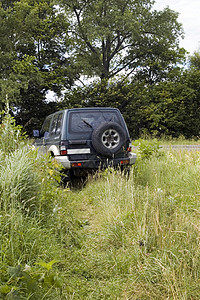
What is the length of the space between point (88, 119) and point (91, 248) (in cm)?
356

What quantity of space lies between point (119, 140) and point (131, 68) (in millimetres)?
19906

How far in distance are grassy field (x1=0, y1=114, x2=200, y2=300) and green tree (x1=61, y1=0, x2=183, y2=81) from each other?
1902cm

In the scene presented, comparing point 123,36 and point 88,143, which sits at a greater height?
point 123,36

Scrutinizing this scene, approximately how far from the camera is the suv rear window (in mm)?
6340

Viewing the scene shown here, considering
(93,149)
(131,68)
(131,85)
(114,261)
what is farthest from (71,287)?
(131,68)

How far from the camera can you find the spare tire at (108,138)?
604cm

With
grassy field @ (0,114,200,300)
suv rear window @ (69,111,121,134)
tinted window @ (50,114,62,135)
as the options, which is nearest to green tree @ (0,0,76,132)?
tinted window @ (50,114,62,135)

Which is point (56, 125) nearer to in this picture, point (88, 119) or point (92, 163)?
point (88, 119)

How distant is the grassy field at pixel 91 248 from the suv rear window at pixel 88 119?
205 cm

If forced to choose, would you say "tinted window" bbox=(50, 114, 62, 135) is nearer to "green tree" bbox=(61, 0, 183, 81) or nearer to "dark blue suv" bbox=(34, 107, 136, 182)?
"dark blue suv" bbox=(34, 107, 136, 182)

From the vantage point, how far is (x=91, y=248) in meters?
3.41

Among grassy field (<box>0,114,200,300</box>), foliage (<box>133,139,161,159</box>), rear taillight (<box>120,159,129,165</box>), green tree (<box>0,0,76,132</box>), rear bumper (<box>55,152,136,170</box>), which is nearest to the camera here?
grassy field (<box>0,114,200,300</box>)

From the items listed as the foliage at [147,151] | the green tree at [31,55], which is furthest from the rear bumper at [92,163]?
the green tree at [31,55]

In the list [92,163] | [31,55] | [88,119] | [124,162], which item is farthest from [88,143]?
[31,55]
